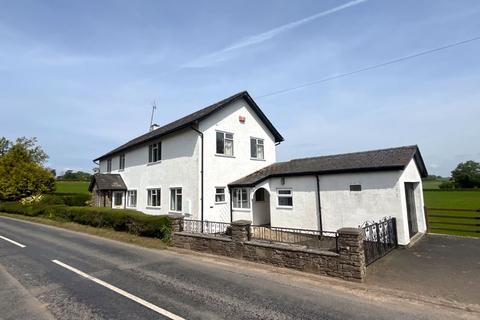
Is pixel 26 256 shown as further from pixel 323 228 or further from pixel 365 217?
pixel 365 217

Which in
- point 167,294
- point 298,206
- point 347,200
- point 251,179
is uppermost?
point 251,179

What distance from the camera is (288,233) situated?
15.3 metres

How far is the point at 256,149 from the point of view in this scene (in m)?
22.1

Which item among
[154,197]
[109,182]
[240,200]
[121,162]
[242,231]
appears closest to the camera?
[242,231]

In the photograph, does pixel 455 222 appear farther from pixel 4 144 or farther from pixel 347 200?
pixel 4 144

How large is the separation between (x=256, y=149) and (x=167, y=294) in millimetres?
16166

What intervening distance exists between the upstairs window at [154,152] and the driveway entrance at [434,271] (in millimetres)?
16861

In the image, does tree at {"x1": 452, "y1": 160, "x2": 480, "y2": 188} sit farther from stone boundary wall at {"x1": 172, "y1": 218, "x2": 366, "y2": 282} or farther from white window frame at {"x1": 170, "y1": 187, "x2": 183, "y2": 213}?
stone boundary wall at {"x1": 172, "y1": 218, "x2": 366, "y2": 282}

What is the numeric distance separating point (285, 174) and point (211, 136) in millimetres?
5702

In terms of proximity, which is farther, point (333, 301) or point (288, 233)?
point (288, 233)

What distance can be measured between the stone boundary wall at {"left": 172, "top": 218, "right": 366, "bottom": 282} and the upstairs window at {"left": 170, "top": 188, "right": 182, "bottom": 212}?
261 inches

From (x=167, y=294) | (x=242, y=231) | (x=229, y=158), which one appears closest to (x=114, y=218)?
(x=229, y=158)

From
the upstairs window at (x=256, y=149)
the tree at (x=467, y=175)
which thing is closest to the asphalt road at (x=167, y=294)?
the upstairs window at (x=256, y=149)

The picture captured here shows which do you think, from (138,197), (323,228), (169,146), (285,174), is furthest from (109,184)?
(323,228)
